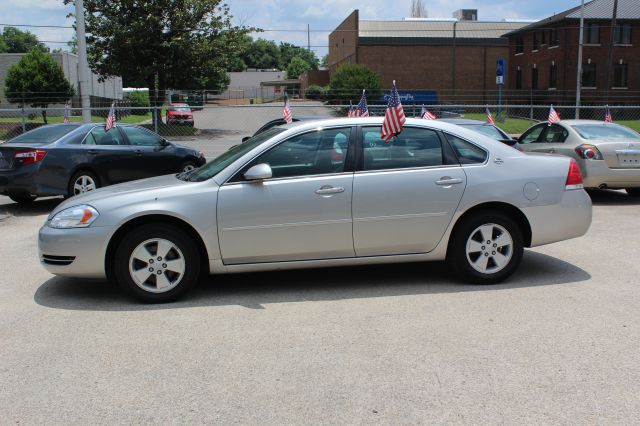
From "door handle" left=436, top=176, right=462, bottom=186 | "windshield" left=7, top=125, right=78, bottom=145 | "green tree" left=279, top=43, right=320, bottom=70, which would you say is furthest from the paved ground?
"green tree" left=279, top=43, right=320, bottom=70

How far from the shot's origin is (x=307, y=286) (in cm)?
627

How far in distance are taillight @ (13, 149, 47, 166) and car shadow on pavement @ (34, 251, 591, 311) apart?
4.68 metres

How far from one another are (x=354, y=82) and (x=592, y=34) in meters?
19.1

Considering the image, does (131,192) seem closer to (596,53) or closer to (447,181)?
(447,181)

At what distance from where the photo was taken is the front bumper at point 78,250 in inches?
219

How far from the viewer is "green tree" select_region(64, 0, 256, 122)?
3488 centimetres

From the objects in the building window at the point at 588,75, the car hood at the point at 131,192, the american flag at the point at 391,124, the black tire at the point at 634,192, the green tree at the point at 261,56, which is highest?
the green tree at the point at 261,56

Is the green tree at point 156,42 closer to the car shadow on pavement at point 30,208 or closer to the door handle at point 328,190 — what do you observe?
the car shadow on pavement at point 30,208

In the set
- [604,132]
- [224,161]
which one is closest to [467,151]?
[224,161]

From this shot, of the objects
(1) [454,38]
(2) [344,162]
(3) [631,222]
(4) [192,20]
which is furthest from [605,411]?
(1) [454,38]

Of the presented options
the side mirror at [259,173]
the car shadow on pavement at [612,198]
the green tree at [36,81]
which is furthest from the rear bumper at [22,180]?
the green tree at [36,81]

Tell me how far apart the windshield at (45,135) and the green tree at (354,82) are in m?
35.3

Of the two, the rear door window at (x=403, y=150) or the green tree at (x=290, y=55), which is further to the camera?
the green tree at (x=290, y=55)

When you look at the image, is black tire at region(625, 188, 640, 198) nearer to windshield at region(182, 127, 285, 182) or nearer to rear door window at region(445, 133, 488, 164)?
rear door window at region(445, 133, 488, 164)
